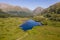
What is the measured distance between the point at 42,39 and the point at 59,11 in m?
148

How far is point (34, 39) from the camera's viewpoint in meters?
53.7

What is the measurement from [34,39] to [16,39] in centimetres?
851

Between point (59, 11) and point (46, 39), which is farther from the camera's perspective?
point (59, 11)

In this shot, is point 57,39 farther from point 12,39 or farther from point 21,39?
point 12,39

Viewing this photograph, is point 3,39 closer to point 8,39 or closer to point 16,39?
point 8,39

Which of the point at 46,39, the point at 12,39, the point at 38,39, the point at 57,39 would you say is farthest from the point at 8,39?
the point at 57,39

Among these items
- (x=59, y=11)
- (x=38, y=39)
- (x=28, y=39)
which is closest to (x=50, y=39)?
(x=38, y=39)

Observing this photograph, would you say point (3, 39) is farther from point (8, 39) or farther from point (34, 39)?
point (34, 39)

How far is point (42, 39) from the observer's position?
54.4m

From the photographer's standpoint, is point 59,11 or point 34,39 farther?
point 59,11

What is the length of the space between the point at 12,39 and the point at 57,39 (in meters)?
21.2

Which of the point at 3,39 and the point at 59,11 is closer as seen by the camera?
the point at 3,39

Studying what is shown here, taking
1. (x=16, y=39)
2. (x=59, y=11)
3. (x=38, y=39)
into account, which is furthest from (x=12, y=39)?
(x=59, y=11)

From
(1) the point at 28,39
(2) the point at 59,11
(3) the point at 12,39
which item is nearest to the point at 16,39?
(3) the point at 12,39
